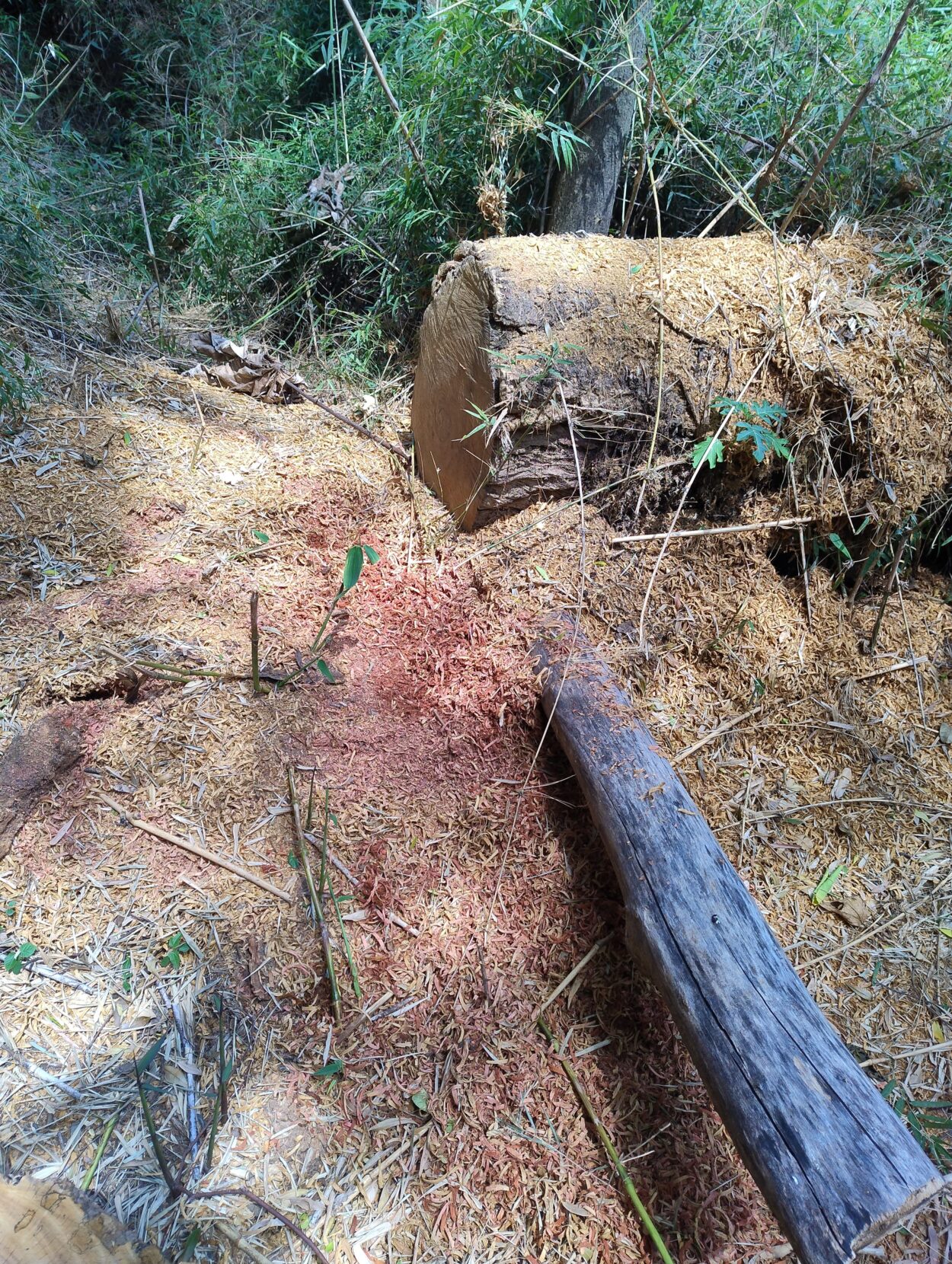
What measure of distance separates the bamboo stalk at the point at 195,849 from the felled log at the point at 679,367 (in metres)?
1.24

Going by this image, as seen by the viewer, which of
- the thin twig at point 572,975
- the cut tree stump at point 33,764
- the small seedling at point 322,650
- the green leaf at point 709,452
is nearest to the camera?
the thin twig at point 572,975

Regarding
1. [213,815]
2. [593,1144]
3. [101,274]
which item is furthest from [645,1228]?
[101,274]

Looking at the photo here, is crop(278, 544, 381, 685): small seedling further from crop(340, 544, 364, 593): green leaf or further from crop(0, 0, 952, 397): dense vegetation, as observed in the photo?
crop(0, 0, 952, 397): dense vegetation

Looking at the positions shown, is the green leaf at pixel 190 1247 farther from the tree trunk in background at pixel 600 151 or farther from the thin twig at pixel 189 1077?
the tree trunk in background at pixel 600 151

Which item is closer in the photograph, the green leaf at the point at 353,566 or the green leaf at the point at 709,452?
the green leaf at the point at 353,566

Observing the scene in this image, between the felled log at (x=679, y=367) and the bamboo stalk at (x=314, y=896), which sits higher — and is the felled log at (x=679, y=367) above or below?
above

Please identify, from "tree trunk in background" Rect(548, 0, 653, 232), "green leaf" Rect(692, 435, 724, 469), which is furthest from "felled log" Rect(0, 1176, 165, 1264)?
"tree trunk in background" Rect(548, 0, 653, 232)

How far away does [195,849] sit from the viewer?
1573 millimetres

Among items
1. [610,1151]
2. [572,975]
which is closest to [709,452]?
[572,975]

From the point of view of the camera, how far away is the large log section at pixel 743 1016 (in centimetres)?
98

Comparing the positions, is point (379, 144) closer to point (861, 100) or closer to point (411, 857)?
point (861, 100)

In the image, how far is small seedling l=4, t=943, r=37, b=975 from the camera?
4.53ft

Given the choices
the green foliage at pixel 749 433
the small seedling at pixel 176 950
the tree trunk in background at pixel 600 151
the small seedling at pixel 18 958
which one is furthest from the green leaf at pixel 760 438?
the small seedling at pixel 18 958

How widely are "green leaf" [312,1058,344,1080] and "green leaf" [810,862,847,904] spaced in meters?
1.13
